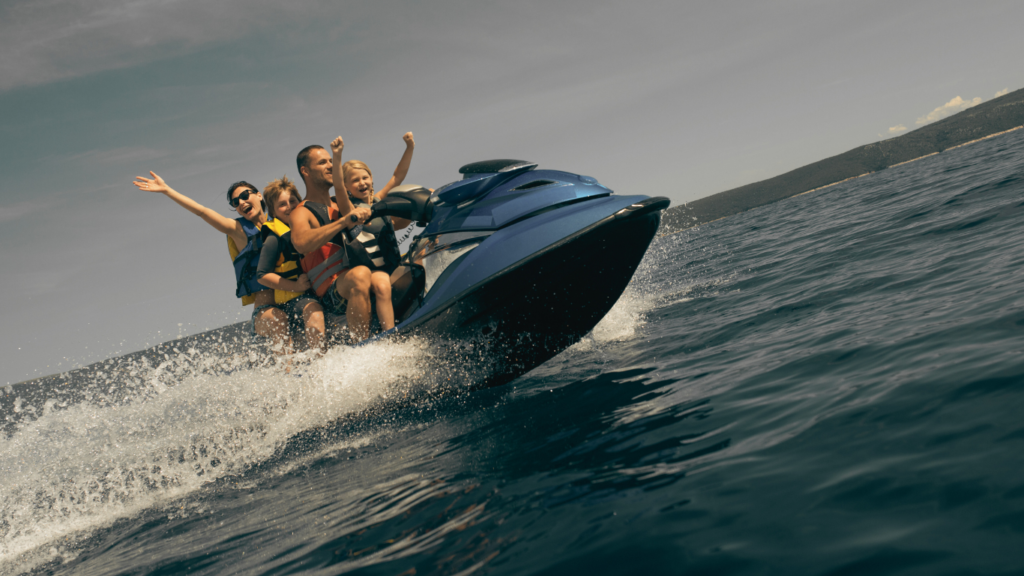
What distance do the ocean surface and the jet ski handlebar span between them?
0.94 meters

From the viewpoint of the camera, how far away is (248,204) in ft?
15.8

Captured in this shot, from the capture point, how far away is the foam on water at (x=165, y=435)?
12.3ft

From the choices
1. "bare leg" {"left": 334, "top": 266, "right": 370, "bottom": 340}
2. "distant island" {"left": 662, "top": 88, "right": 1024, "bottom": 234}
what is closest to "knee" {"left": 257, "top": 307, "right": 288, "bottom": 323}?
"bare leg" {"left": 334, "top": 266, "right": 370, "bottom": 340}

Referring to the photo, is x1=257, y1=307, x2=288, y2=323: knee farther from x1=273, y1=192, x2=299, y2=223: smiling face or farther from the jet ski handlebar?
the jet ski handlebar

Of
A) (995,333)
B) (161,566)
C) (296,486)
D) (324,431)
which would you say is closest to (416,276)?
(324,431)

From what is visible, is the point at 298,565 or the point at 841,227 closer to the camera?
the point at 298,565

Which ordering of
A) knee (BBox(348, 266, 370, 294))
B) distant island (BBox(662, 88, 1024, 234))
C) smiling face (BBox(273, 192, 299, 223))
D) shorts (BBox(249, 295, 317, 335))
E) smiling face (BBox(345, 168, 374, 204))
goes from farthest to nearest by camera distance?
distant island (BBox(662, 88, 1024, 234)) → smiling face (BBox(273, 192, 299, 223)) → shorts (BBox(249, 295, 317, 335)) → smiling face (BBox(345, 168, 374, 204)) → knee (BBox(348, 266, 370, 294))

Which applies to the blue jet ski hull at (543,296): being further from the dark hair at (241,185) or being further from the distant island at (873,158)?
the distant island at (873,158)

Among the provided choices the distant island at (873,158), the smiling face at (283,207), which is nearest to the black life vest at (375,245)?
the smiling face at (283,207)

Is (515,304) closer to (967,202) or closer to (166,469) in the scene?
(166,469)

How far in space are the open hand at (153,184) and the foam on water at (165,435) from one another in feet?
4.76

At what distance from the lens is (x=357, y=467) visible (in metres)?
3.29

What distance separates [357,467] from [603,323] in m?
3.48

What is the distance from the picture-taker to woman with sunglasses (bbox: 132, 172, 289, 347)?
4.40 meters
